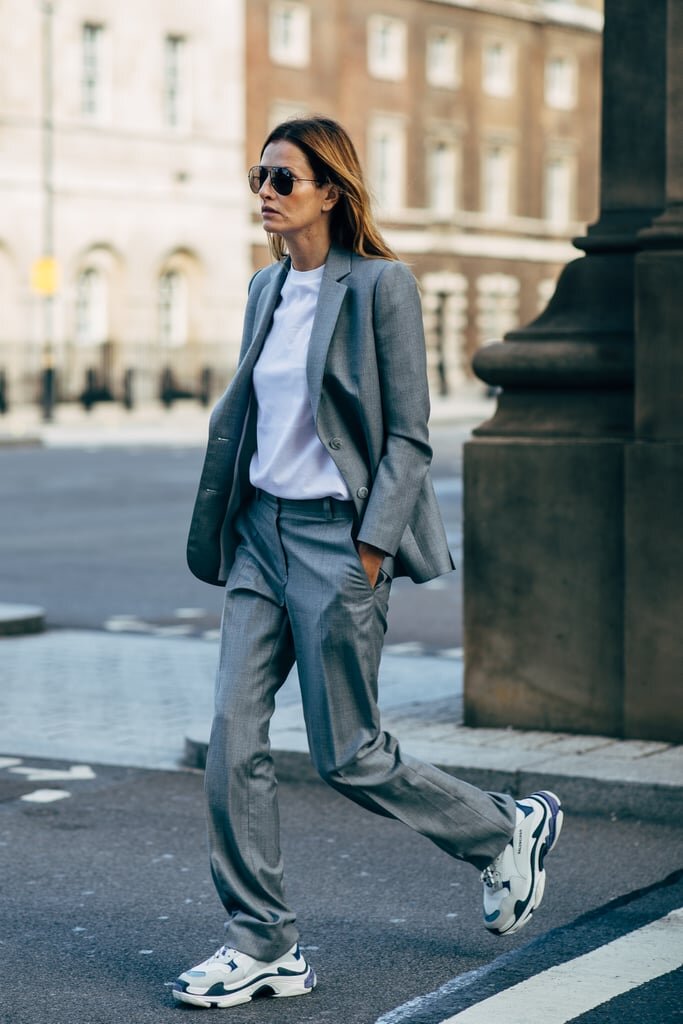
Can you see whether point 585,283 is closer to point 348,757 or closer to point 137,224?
point 348,757

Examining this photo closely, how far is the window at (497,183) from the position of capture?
56.5 meters

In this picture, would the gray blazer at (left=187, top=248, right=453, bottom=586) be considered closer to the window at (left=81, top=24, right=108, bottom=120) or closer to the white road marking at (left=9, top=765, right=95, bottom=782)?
the white road marking at (left=9, top=765, right=95, bottom=782)

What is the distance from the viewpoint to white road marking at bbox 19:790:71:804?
6531mm

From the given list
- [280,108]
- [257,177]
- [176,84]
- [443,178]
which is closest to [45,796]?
[257,177]

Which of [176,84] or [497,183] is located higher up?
[176,84]

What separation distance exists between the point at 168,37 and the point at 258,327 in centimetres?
4148

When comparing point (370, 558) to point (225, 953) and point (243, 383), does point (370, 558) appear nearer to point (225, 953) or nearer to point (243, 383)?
point (243, 383)

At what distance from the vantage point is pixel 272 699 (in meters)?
4.39

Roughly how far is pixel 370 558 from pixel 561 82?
56.0m

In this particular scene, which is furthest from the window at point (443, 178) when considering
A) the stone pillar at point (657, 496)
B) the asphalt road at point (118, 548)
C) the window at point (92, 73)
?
the stone pillar at point (657, 496)

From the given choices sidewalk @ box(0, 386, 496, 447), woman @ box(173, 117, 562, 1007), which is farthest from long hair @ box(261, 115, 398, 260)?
sidewalk @ box(0, 386, 496, 447)

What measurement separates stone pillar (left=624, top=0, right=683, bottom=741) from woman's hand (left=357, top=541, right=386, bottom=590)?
8.39 feet

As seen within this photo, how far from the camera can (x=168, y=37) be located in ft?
146

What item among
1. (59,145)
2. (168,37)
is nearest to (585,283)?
(59,145)
